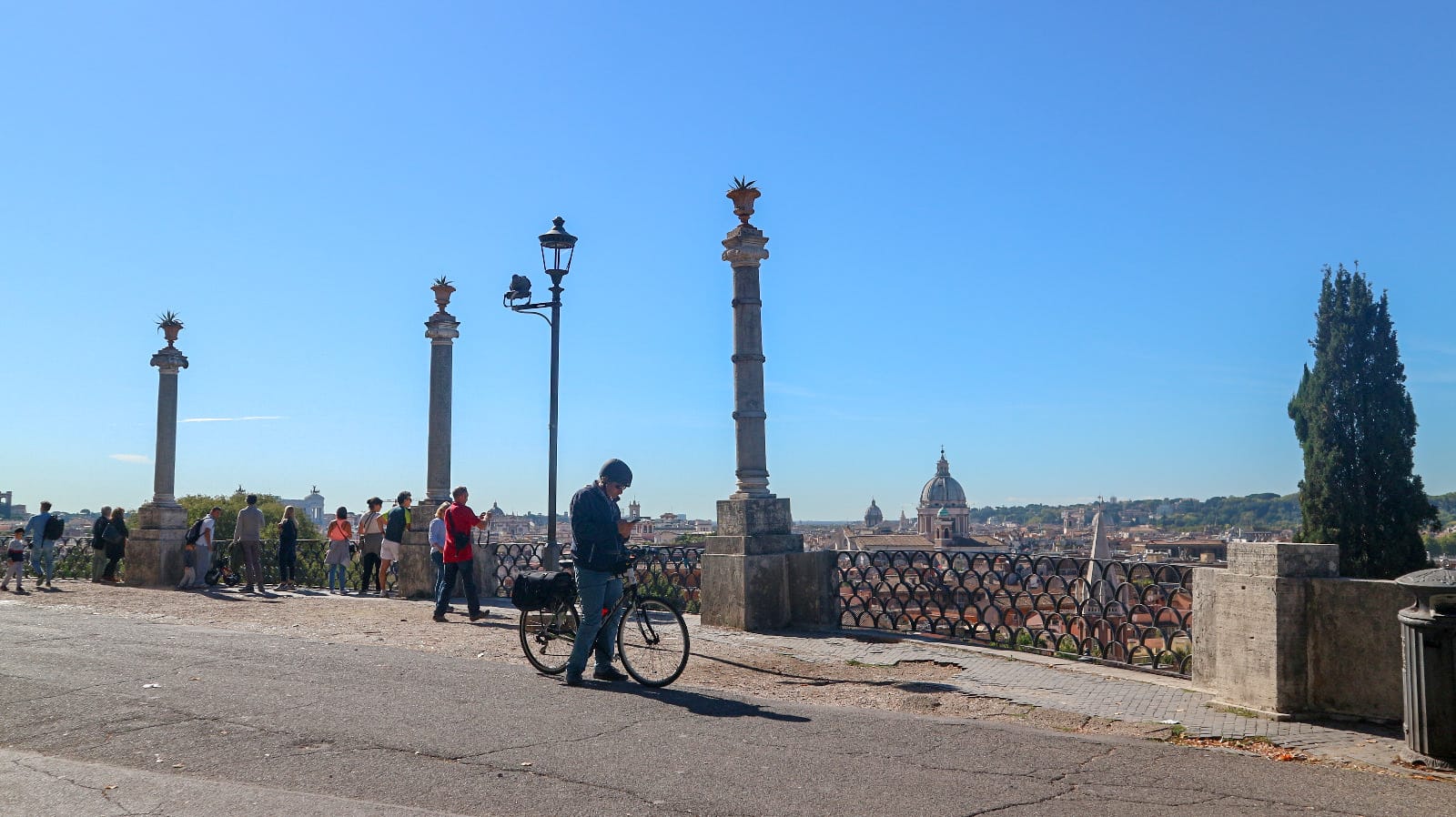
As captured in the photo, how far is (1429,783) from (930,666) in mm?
3867

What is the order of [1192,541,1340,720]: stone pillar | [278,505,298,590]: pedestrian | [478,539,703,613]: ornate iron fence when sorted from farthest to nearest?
[278,505,298,590]: pedestrian < [478,539,703,613]: ornate iron fence < [1192,541,1340,720]: stone pillar

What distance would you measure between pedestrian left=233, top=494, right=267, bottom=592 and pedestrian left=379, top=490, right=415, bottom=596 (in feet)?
8.16

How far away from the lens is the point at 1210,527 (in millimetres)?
180125

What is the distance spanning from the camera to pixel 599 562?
Answer: 7.61 meters

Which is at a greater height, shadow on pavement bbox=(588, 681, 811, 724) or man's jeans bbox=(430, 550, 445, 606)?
man's jeans bbox=(430, 550, 445, 606)

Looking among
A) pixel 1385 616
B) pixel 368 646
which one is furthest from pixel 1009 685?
pixel 368 646

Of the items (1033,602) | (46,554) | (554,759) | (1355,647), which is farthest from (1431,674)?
(46,554)

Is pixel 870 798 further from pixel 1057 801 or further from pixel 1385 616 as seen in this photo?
pixel 1385 616

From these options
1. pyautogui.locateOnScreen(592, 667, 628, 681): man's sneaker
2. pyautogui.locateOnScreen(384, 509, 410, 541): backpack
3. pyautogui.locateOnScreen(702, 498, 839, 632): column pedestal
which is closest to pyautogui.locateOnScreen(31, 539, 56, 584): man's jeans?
pyautogui.locateOnScreen(384, 509, 410, 541): backpack

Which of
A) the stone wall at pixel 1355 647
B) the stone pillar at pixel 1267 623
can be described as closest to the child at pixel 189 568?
the stone pillar at pixel 1267 623

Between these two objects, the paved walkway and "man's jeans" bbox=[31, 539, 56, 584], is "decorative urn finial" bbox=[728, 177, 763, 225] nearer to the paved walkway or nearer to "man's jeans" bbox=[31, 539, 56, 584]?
the paved walkway

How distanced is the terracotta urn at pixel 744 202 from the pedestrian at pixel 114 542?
13.1 meters

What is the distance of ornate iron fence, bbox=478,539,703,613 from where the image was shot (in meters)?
12.9

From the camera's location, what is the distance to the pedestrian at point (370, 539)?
15.9 metres
